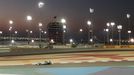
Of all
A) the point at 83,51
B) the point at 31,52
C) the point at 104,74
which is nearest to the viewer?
the point at 104,74

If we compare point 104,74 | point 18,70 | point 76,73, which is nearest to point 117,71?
point 104,74

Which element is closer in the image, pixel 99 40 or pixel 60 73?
pixel 60 73

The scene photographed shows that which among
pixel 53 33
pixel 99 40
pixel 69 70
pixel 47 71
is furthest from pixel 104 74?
pixel 53 33

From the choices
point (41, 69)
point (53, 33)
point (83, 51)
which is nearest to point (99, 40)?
point (53, 33)

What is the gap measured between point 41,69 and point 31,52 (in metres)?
28.1

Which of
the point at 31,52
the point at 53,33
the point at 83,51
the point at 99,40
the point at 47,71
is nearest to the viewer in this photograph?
the point at 47,71

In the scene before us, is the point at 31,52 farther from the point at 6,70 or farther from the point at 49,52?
the point at 6,70

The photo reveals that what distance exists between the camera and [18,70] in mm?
13617

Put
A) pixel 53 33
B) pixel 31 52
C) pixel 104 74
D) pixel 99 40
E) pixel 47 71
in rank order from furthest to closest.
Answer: pixel 53 33 → pixel 99 40 → pixel 31 52 → pixel 47 71 → pixel 104 74

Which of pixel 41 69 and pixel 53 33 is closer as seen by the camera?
pixel 41 69

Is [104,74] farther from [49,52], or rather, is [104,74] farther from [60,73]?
[49,52]

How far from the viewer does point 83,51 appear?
44844mm

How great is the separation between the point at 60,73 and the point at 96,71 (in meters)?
1.49

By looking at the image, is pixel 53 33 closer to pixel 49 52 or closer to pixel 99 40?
pixel 99 40
